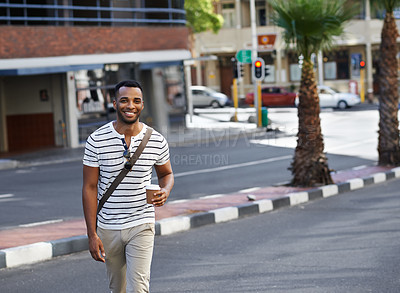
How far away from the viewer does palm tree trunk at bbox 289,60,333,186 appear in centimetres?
1369

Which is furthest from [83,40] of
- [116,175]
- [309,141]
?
[116,175]

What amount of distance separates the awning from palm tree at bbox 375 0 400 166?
1178 centimetres

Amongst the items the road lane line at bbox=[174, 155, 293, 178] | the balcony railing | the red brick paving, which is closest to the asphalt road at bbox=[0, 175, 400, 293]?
the red brick paving

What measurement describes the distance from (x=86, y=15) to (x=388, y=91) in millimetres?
14018

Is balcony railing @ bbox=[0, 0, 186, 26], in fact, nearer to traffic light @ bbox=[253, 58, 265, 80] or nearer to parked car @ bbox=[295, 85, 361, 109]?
traffic light @ bbox=[253, 58, 265, 80]

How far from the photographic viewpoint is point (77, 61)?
26.2 m

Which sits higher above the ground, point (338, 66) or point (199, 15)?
point (199, 15)

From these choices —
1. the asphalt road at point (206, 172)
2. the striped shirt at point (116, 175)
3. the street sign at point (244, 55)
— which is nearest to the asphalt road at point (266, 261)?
the striped shirt at point (116, 175)

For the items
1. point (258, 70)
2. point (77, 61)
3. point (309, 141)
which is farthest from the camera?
point (258, 70)

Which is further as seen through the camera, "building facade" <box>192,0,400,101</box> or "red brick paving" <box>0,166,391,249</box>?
"building facade" <box>192,0,400,101</box>

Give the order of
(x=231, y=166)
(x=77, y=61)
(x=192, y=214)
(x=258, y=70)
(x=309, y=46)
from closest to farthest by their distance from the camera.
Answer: (x=192, y=214) → (x=309, y=46) → (x=231, y=166) → (x=77, y=61) → (x=258, y=70)

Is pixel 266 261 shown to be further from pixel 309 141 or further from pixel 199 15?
pixel 199 15

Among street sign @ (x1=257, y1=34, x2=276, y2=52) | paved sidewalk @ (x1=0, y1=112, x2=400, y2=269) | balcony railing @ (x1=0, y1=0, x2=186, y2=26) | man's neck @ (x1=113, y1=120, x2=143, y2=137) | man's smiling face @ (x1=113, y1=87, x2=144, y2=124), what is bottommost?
paved sidewalk @ (x1=0, y1=112, x2=400, y2=269)

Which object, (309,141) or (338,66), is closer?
(309,141)
